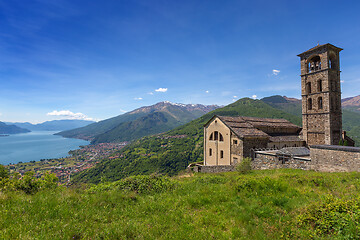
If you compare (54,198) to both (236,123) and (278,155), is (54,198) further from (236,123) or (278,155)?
(236,123)

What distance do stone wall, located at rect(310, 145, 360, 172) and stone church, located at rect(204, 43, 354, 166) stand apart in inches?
301

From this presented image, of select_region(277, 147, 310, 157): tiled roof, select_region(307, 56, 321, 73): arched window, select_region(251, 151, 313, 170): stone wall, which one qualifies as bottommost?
select_region(251, 151, 313, 170): stone wall

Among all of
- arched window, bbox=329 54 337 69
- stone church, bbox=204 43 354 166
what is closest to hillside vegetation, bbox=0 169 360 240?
stone church, bbox=204 43 354 166

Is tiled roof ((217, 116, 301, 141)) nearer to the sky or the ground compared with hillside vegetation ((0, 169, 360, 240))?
nearer to the sky

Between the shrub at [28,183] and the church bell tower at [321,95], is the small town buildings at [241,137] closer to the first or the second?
the church bell tower at [321,95]

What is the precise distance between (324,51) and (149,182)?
3180 cm

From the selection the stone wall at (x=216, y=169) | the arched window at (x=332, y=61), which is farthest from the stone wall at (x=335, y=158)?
the arched window at (x=332, y=61)

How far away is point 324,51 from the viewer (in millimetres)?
25078

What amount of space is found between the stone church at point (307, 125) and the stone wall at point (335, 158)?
7.64 meters

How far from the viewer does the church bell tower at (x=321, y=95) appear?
24766mm

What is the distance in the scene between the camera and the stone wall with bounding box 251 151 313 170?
17281 millimetres

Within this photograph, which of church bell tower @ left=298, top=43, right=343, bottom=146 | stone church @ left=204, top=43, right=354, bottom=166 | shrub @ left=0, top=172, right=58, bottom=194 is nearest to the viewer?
shrub @ left=0, top=172, right=58, bottom=194

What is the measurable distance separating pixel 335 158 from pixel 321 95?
50.3 feet

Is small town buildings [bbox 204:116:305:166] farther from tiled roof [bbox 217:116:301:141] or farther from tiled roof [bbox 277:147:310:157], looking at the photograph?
tiled roof [bbox 277:147:310:157]
